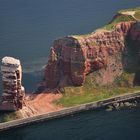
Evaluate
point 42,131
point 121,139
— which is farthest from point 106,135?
point 42,131

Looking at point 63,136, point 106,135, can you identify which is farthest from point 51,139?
point 106,135

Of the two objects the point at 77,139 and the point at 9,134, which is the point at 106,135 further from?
the point at 9,134

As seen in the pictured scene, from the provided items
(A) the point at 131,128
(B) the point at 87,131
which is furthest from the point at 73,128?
(A) the point at 131,128

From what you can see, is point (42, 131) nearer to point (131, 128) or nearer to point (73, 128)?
point (73, 128)

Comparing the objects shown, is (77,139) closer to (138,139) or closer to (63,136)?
(63,136)

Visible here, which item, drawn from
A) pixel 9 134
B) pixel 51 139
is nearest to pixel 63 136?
pixel 51 139
